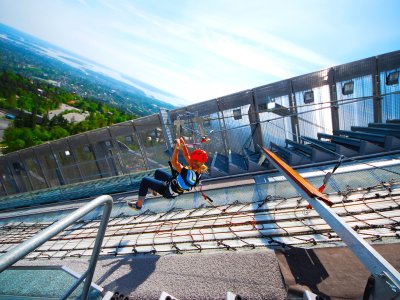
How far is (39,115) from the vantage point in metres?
73.6

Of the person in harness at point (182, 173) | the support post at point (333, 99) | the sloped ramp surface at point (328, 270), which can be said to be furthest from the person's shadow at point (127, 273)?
the support post at point (333, 99)

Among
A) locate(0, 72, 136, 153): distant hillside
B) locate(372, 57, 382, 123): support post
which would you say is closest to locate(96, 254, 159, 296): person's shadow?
locate(372, 57, 382, 123): support post

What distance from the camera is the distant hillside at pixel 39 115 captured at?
4931 centimetres

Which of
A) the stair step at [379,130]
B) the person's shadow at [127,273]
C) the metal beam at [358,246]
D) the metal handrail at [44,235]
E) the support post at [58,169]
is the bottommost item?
the support post at [58,169]

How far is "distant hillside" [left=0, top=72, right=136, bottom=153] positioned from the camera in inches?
1941

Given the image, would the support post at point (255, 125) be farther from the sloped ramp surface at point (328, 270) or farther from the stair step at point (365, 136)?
the sloped ramp surface at point (328, 270)

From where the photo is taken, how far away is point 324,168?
6926 mm

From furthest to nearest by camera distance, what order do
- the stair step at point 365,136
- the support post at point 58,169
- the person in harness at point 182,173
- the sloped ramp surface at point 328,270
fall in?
the support post at point 58,169, the stair step at point 365,136, the person in harness at point 182,173, the sloped ramp surface at point 328,270

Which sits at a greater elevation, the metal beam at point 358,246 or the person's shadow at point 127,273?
the metal beam at point 358,246

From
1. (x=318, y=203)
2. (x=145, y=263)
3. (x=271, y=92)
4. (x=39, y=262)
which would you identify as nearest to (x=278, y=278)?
(x=318, y=203)

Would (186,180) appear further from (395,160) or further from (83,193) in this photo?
(83,193)

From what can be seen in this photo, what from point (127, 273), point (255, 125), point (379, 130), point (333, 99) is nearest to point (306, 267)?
point (127, 273)

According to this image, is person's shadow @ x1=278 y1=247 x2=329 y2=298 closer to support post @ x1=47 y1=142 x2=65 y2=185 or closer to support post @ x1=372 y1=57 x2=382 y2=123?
support post @ x1=372 y1=57 x2=382 y2=123

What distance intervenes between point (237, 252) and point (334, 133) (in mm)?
7290
